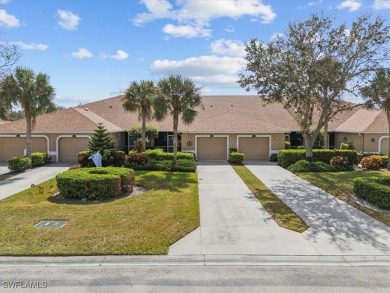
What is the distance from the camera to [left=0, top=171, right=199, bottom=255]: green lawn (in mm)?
8234

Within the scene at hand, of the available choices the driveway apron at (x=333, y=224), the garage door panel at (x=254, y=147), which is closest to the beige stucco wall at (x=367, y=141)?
the garage door panel at (x=254, y=147)

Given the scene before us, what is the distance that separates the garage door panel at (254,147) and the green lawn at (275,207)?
30.3 ft

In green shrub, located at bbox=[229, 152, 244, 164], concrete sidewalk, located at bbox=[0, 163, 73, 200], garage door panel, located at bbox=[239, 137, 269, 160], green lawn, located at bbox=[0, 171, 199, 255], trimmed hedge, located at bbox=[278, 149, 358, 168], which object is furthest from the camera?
garage door panel, located at bbox=[239, 137, 269, 160]

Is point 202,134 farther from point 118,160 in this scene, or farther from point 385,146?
point 385,146

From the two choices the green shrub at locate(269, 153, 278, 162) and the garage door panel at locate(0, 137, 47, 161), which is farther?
the green shrub at locate(269, 153, 278, 162)

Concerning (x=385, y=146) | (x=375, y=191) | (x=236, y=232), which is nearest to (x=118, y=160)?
(x=236, y=232)

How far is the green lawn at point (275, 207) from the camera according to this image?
404 inches

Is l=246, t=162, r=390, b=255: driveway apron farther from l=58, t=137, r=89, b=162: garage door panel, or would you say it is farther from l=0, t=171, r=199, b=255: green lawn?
l=58, t=137, r=89, b=162: garage door panel

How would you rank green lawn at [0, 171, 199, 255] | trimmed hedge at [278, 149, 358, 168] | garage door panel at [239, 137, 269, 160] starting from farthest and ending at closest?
garage door panel at [239, 137, 269, 160]
trimmed hedge at [278, 149, 358, 168]
green lawn at [0, 171, 199, 255]

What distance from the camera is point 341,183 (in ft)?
56.3

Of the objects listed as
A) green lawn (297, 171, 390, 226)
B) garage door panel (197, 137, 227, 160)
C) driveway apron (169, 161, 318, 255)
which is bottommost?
driveway apron (169, 161, 318, 255)

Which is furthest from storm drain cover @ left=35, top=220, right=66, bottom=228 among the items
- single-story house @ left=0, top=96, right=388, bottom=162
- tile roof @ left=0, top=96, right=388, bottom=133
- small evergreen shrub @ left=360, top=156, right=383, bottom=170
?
small evergreen shrub @ left=360, top=156, right=383, bottom=170

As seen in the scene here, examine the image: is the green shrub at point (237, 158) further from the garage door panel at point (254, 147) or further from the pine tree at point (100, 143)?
the pine tree at point (100, 143)

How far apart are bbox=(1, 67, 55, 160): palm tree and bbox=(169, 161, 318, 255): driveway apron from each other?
13.1 m
